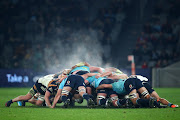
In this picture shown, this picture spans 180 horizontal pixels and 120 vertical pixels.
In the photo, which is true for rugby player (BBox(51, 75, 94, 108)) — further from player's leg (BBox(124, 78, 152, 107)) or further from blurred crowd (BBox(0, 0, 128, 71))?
blurred crowd (BBox(0, 0, 128, 71))

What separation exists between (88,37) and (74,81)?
16.4 metres

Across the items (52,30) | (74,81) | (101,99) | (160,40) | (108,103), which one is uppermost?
(52,30)

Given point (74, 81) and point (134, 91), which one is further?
point (74, 81)

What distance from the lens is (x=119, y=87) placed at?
10.0 meters

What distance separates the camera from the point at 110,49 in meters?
25.3

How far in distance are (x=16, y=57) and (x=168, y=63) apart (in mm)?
10032

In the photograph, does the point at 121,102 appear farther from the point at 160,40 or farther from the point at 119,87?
the point at 160,40

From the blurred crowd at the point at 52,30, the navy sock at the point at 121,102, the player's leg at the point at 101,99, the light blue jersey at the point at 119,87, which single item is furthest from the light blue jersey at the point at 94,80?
the blurred crowd at the point at 52,30

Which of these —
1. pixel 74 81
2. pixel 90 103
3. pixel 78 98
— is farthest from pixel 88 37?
pixel 90 103

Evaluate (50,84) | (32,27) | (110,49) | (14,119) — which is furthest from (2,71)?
(14,119)

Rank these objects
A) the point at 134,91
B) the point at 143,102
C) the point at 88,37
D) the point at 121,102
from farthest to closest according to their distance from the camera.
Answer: the point at 88,37
the point at 121,102
the point at 134,91
the point at 143,102

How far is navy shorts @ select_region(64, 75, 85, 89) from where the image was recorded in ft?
32.4

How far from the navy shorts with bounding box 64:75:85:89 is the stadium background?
44.7 feet

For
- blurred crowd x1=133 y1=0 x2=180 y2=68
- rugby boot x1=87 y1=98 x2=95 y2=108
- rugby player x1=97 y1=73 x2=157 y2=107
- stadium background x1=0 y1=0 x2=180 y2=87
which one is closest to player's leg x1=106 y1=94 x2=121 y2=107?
rugby player x1=97 y1=73 x2=157 y2=107
